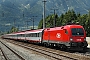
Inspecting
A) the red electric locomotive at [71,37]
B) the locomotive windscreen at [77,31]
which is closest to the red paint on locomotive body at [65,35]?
the red electric locomotive at [71,37]

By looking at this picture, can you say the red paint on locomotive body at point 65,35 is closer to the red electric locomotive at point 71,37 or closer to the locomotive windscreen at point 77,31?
the red electric locomotive at point 71,37

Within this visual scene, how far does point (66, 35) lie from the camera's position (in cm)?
2956

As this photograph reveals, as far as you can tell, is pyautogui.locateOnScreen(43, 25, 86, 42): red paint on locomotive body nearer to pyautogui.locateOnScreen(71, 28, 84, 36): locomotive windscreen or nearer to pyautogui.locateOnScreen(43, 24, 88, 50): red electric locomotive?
pyautogui.locateOnScreen(43, 24, 88, 50): red electric locomotive

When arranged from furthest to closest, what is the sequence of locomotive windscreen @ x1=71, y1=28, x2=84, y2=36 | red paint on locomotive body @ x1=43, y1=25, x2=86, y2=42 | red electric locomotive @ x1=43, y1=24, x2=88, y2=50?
1. locomotive windscreen @ x1=71, y1=28, x2=84, y2=36
2. red paint on locomotive body @ x1=43, y1=25, x2=86, y2=42
3. red electric locomotive @ x1=43, y1=24, x2=88, y2=50

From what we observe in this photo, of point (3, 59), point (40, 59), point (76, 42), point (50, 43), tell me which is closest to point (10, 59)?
point (3, 59)

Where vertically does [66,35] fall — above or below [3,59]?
above

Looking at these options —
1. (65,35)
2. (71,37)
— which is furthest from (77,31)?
(65,35)

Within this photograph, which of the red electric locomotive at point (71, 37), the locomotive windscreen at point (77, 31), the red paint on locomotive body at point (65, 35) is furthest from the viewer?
the locomotive windscreen at point (77, 31)

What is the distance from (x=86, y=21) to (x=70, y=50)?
54330 millimetres

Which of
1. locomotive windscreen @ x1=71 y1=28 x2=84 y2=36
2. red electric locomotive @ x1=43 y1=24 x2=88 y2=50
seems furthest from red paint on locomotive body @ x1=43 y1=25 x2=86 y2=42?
locomotive windscreen @ x1=71 y1=28 x2=84 y2=36

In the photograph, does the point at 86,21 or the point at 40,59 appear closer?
the point at 40,59

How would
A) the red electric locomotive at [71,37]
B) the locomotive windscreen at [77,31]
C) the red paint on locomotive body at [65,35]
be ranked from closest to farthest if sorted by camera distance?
the red electric locomotive at [71,37], the red paint on locomotive body at [65,35], the locomotive windscreen at [77,31]

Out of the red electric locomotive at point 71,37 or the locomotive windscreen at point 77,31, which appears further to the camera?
the locomotive windscreen at point 77,31

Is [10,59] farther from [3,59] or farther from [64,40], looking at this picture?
[64,40]
